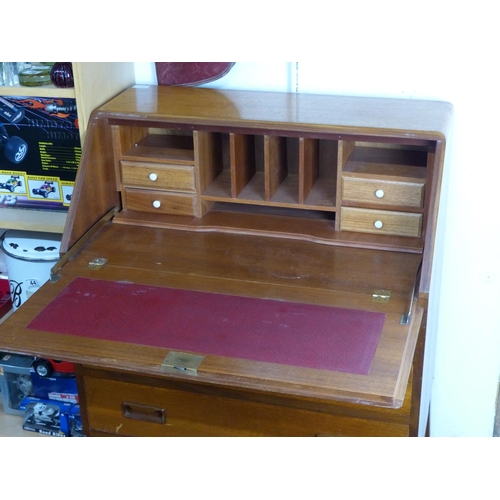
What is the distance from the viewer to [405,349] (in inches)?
62.8

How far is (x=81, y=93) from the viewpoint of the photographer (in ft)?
6.84

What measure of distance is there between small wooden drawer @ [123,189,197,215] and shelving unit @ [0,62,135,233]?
0.71 ft

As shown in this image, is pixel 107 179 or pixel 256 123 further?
pixel 107 179

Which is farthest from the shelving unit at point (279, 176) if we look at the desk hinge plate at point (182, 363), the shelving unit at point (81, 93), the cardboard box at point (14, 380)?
the cardboard box at point (14, 380)

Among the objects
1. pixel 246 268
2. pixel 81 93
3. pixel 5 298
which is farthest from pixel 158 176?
pixel 5 298

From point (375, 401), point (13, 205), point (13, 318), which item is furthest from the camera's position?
point (13, 205)

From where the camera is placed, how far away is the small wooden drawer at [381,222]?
6.58ft

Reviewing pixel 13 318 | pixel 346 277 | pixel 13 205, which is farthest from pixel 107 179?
pixel 346 277

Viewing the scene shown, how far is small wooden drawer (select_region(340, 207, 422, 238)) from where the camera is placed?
201 cm

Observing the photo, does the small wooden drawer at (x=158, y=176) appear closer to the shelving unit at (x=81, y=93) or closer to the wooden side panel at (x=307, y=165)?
the shelving unit at (x=81, y=93)

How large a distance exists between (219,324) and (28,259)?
0.93 m

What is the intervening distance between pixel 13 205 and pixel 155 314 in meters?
0.87

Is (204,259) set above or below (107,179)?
below

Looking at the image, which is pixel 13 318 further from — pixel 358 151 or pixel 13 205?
pixel 358 151
